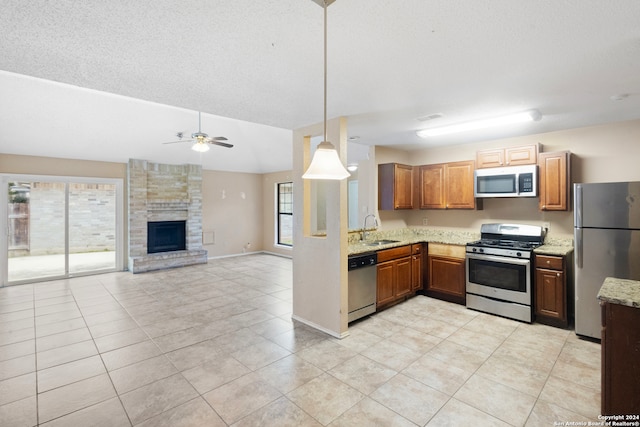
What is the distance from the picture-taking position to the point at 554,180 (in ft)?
12.7

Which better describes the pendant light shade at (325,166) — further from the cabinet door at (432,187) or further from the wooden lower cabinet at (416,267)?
the cabinet door at (432,187)

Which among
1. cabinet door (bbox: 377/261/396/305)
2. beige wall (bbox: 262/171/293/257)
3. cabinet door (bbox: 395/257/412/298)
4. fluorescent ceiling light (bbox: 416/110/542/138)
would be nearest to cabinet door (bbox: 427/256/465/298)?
→ cabinet door (bbox: 395/257/412/298)

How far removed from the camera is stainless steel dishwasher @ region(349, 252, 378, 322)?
3680 millimetres

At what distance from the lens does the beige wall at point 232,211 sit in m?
8.26

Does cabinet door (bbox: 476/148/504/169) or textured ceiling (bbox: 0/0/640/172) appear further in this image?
cabinet door (bbox: 476/148/504/169)

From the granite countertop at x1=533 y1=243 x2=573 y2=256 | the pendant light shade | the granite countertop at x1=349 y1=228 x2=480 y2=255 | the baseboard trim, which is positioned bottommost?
the baseboard trim

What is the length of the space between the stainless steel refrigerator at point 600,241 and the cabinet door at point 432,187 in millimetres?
1808

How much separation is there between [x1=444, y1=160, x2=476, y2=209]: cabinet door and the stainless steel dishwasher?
1.73 meters

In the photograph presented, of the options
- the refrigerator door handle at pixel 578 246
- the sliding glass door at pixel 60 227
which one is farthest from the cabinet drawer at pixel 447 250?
the sliding glass door at pixel 60 227

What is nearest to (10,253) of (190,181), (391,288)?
(190,181)

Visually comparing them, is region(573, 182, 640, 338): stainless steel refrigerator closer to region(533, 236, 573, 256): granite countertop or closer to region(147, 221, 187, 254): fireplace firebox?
region(533, 236, 573, 256): granite countertop

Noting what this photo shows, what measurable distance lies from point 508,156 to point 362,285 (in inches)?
106

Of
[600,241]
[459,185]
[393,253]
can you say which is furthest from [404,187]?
[600,241]

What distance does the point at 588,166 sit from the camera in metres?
3.86
